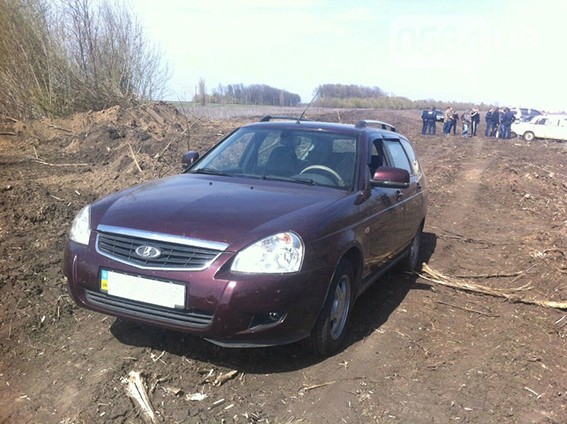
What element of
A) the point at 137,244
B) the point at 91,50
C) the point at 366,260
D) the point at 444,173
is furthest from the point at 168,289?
the point at 91,50

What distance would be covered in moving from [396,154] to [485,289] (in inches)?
69.2

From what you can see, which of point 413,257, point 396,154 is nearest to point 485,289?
point 413,257

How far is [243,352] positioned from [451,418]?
1516mm

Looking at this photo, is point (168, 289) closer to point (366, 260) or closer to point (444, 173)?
point (366, 260)

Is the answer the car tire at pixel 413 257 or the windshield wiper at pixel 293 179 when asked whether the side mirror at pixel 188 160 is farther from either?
the car tire at pixel 413 257

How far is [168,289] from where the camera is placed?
3422 mm

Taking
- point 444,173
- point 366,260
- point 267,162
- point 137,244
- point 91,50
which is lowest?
point 444,173

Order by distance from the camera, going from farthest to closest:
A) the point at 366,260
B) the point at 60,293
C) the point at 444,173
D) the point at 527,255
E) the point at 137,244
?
the point at 444,173 < the point at 527,255 < the point at 60,293 < the point at 366,260 < the point at 137,244

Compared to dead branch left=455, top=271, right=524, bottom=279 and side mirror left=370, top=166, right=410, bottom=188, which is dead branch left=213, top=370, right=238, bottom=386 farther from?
dead branch left=455, top=271, right=524, bottom=279

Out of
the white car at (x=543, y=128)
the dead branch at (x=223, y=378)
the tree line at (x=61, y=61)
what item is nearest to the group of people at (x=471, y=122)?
the white car at (x=543, y=128)

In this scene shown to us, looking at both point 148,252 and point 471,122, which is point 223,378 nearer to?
point 148,252

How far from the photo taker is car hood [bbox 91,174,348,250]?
11.6 ft

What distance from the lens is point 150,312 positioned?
3508mm

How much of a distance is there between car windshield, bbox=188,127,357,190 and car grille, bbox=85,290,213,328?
169 cm
